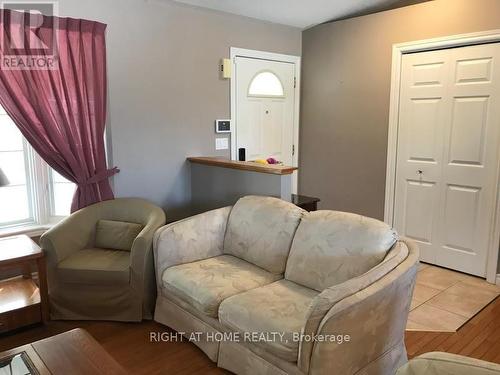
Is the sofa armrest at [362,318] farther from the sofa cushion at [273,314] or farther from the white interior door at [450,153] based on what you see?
the white interior door at [450,153]

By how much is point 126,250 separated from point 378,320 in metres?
1.84

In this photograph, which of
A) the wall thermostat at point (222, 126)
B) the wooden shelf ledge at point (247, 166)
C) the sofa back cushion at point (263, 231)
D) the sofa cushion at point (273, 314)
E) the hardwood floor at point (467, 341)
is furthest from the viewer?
the wall thermostat at point (222, 126)

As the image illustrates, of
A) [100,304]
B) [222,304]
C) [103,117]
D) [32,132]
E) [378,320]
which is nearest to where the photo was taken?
[378,320]

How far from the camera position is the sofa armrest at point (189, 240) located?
8.36ft

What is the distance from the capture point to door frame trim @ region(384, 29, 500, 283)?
321 cm

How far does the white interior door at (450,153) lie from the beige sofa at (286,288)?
5.25 ft

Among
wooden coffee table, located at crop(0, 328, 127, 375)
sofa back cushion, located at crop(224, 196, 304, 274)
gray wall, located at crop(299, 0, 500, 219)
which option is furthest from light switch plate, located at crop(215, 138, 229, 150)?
wooden coffee table, located at crop(0, 328, 127, 375)

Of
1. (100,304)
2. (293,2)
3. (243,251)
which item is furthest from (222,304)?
(293,2)

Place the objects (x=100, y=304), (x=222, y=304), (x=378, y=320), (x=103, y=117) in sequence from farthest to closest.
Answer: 1. (x=103, y=117)
2. (x=100, y=304)
3. (x=222, y=304)
4. (x=378, y=320)

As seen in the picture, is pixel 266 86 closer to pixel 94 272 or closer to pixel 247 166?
pixel 247 166

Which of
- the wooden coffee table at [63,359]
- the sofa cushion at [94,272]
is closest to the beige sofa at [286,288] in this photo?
the sofa cushion at [94,272]

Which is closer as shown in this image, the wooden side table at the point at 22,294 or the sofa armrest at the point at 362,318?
the sofa armrest at the point at 362,318

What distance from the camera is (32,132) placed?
2.80 meters

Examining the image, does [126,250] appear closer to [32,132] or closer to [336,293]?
[32,132]
